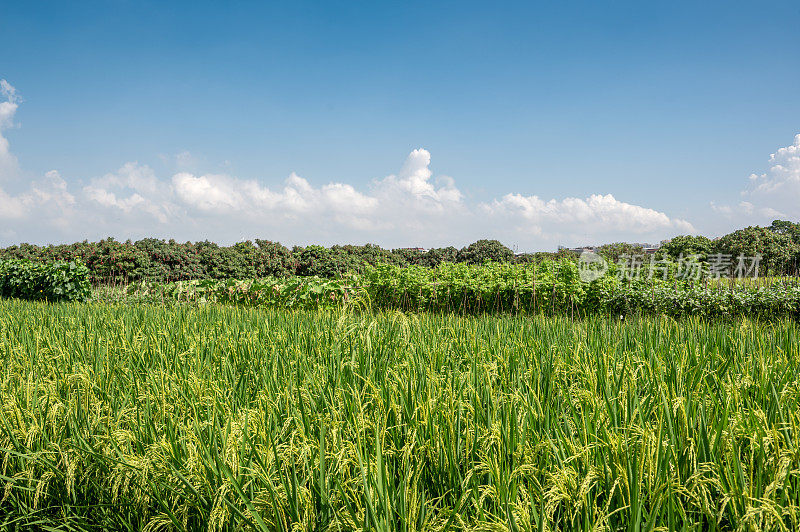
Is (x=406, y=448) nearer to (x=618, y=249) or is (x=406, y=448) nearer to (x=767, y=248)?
(x=618, y=249)

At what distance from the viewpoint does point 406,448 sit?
160cm

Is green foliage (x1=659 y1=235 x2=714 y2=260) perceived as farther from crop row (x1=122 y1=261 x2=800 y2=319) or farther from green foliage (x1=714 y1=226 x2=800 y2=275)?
crop row (x1=122 y1=261 x2=800 y2=319)

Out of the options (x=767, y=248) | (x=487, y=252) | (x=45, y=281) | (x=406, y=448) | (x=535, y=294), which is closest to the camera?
A: (x=406, y=448)

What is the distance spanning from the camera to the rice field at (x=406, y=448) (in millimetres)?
1434

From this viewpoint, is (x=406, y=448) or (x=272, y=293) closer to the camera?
(x=406, y=448)

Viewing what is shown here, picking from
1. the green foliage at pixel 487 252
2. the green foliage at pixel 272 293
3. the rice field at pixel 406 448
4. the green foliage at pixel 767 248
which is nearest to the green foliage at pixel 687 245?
the green foliage at pixel 767 248

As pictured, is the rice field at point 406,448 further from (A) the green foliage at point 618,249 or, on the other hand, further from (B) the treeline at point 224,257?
(A) the green foliage at point 618,249

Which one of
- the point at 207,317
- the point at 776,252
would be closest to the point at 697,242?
the point at 776,252

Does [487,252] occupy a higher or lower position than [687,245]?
lower

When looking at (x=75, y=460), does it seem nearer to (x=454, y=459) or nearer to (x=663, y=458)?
(x=454, y=459)

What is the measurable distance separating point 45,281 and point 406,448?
1431cm

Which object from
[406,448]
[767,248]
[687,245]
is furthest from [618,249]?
[406,448]

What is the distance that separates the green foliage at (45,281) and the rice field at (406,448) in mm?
10270

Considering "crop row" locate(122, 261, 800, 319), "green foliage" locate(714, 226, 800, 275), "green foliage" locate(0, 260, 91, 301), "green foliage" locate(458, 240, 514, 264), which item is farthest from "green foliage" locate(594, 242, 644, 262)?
"green foliage" locate(0, 260, 91, 301)
